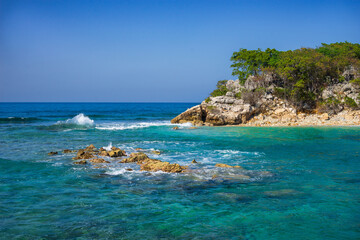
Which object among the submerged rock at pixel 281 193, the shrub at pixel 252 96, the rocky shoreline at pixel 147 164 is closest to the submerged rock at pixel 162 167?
the rocky shoreline at pixel 147 164

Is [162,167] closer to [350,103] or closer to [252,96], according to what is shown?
[252,96]

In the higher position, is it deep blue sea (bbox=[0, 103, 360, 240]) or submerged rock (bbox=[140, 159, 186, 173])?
submerged rock (bbox=[140, 159, 186, 173])

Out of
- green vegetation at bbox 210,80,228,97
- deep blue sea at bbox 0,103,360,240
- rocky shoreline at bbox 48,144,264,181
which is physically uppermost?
green vegetation at bbox 210,80,228,97

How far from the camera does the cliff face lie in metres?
37.8

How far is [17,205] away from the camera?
9.26 m

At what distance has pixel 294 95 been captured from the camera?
40750mm

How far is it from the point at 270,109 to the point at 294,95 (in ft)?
13.8

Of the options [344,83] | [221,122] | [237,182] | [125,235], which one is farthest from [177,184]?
[344,83]

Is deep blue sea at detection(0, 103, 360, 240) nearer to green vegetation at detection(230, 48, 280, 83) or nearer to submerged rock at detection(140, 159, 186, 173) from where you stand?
submerged rock at detection(140, 159, 186, 173)

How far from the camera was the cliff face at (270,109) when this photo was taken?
37.8 metres

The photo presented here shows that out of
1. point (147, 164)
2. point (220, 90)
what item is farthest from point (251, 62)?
point (147, 164)

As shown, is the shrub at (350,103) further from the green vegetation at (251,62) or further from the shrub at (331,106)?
the green vegetation at (251,62)

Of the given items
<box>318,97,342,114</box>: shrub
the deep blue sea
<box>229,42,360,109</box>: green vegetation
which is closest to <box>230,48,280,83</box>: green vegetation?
<box>229,42,360,109</box>: green vegetation

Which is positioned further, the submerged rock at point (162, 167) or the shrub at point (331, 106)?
the shrub at point (331, 106)
